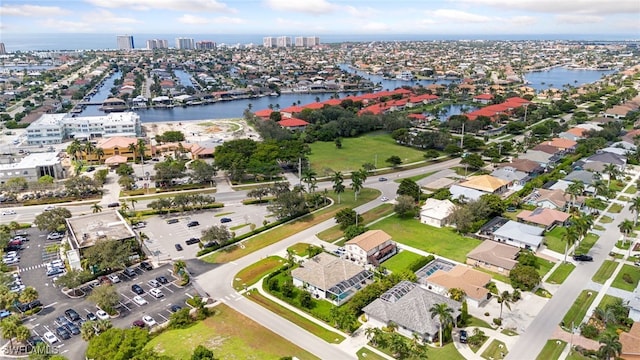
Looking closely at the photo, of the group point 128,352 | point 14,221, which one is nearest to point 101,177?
point 14,221

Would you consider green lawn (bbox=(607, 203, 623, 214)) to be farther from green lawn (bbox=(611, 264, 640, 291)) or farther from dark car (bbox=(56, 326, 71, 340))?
dark car (bbox=(56, 326, 71, 340))

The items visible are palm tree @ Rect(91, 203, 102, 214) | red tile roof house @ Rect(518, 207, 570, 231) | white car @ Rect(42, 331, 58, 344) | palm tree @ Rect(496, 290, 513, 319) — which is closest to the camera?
white car @ Rect(42, 331, 58, 344)

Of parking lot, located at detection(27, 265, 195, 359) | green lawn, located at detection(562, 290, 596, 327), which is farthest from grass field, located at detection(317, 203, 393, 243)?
green lawn, located at detection(562, 290, 596, 327)

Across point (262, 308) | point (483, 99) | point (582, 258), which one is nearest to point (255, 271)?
point (262, 308)

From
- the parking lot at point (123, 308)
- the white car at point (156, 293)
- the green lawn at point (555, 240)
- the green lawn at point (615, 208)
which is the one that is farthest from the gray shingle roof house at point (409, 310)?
the green lawn at point (615, 208)

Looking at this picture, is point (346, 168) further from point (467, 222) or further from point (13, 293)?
point (13, 293)

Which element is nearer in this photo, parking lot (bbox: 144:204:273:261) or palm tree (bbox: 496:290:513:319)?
palm tree (bbox: 496:290:513:319)

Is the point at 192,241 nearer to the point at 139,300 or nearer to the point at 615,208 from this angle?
the point at 139,300
